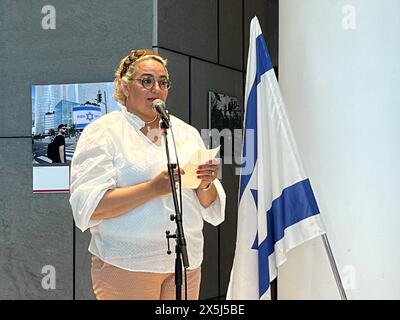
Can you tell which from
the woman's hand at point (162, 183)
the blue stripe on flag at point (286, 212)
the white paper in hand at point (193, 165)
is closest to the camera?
the woman's hand at point (162, 183)

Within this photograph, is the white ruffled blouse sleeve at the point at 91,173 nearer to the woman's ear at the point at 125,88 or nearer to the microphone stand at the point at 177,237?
the woman's ear at the point at 125,88

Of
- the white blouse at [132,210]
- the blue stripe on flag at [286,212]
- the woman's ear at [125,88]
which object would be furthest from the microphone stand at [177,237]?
the blue stripe on flag at [286,212]

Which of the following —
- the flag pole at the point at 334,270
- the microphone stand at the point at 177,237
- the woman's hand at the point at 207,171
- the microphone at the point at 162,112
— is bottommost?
the flag pole at the point at 334,270

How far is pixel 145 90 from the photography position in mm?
2572

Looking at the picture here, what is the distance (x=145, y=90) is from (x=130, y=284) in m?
0.69

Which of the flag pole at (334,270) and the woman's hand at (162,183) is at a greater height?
the woman's hand at (162,183)

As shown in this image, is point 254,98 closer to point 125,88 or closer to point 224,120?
point 125,88

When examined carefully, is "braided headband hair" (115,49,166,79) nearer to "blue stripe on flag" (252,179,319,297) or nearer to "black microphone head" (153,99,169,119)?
"black microphone head" (153,99,169,119)

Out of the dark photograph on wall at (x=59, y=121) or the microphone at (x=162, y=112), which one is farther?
the dark photograph on wall at (x=59, y=121)

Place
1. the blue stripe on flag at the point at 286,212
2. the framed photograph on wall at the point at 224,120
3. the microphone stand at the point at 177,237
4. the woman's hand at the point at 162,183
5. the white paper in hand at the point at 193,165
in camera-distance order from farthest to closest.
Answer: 1. the framed photograph on wall at the point at 224,120
2. the blue stripe on flag at the point at 286,212
3. the white paper in hand at the point at 193,165
4. the woman's hand at the point at 162,183
5. the microphone stand at the point at 177,237

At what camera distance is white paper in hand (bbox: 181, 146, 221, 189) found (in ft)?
8.07

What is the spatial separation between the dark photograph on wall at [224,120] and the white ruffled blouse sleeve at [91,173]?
2266 mm

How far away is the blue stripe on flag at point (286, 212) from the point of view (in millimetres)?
2969
